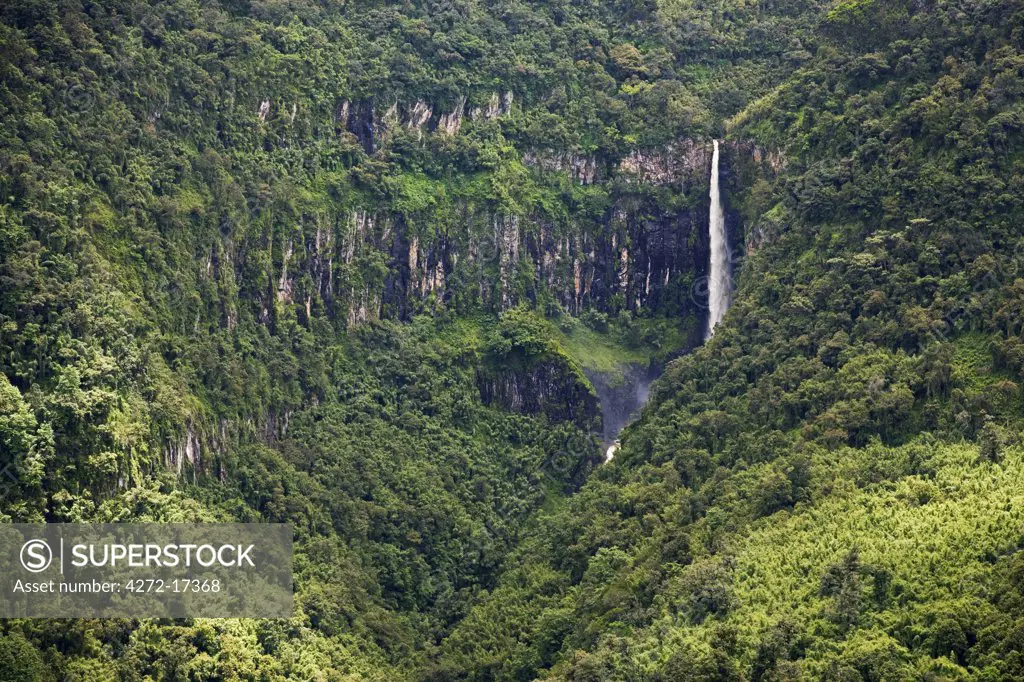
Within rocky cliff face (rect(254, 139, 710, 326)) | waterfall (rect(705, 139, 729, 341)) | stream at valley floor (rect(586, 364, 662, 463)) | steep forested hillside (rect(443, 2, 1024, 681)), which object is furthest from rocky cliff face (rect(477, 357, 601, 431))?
waterfall (rect(705, 139, 729, 341))

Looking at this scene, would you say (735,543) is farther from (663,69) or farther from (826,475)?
(663,69)

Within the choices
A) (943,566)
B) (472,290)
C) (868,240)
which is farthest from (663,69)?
(943,566)

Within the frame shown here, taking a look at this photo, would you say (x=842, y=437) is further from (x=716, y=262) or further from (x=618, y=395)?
(x=716, y=262)

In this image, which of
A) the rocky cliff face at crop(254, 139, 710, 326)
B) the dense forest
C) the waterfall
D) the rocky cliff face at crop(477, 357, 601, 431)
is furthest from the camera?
the waterfall

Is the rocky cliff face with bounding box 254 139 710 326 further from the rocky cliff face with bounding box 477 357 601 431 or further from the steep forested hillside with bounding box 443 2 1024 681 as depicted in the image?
the steep forested hillside with bounding box 443 2 1024 681

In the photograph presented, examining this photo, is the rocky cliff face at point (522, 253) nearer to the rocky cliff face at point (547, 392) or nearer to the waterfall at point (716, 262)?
the waterfall at point (716, 262)

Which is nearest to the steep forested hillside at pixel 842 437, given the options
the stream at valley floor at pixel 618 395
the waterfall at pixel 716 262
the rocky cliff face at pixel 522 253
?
the waterfall at pixel 716 262
